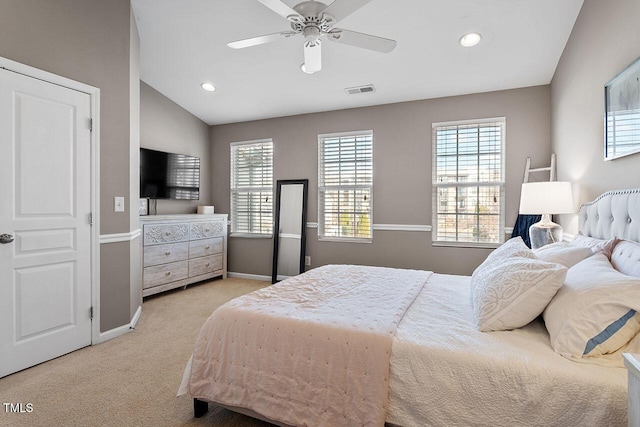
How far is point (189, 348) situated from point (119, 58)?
258 cm

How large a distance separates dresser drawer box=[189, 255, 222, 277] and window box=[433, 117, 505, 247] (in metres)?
3.19

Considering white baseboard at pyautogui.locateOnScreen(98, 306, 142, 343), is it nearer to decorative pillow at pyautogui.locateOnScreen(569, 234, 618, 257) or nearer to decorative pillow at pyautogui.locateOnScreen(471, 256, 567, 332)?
decorative pillow at pyautogui.locateOnScreen(471, 256, 567, 332)

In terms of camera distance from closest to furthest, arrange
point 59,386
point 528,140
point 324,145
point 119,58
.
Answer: point 59,386 < point 119,58 < point 528,140 < point 324,145

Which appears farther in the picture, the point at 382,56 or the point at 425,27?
the point at 382,56

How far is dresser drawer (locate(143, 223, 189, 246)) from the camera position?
12.8 ft

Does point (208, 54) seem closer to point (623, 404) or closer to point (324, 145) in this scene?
point (324, 145)

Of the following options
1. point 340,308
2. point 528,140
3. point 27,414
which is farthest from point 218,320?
→ point 528,140

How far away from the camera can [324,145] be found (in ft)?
15.4

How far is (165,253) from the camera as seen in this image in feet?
13.5

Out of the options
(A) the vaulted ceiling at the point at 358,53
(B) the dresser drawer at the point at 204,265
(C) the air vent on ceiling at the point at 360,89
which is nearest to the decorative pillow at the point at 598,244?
(A) the vaulted ceiling at the point at 358,53

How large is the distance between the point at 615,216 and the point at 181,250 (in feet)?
14.3

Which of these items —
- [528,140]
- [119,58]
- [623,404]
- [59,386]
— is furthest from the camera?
[528,140]

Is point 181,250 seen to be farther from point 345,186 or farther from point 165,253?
point 345,186

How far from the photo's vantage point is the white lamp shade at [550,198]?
2.58 m
